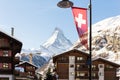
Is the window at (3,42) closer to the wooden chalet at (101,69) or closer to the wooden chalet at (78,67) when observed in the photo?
the wooden chalet at (78,67)

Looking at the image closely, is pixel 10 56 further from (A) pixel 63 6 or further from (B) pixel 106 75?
(A) pixel 63 6

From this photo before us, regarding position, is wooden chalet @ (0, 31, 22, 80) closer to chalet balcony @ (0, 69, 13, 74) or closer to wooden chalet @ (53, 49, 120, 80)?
chalet balcony @ (0, 69, 13, 74)

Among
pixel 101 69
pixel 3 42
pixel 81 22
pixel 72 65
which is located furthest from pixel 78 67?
pixel 81 22

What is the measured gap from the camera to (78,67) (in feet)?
323

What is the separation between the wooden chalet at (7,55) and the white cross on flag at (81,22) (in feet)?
155

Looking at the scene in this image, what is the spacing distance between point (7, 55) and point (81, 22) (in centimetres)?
4912

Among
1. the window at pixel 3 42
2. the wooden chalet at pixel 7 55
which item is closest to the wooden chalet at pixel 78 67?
the wooden chalet at pixel 7 55

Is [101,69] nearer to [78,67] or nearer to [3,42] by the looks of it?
[78,67]

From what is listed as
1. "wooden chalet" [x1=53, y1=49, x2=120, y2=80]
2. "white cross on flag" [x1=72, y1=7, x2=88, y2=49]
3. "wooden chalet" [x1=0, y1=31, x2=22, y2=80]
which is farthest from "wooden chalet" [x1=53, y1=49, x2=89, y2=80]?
"white cross on flag" [x1=72, y1=7, x2=88, y2=49]

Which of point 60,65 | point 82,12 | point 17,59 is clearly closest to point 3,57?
point 17,59

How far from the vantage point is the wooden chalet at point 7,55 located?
2544 inches

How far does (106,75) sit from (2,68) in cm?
4171

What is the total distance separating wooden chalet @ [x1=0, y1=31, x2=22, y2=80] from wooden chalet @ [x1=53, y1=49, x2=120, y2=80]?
1261 inches

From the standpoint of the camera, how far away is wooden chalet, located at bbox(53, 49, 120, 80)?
97188 mm
